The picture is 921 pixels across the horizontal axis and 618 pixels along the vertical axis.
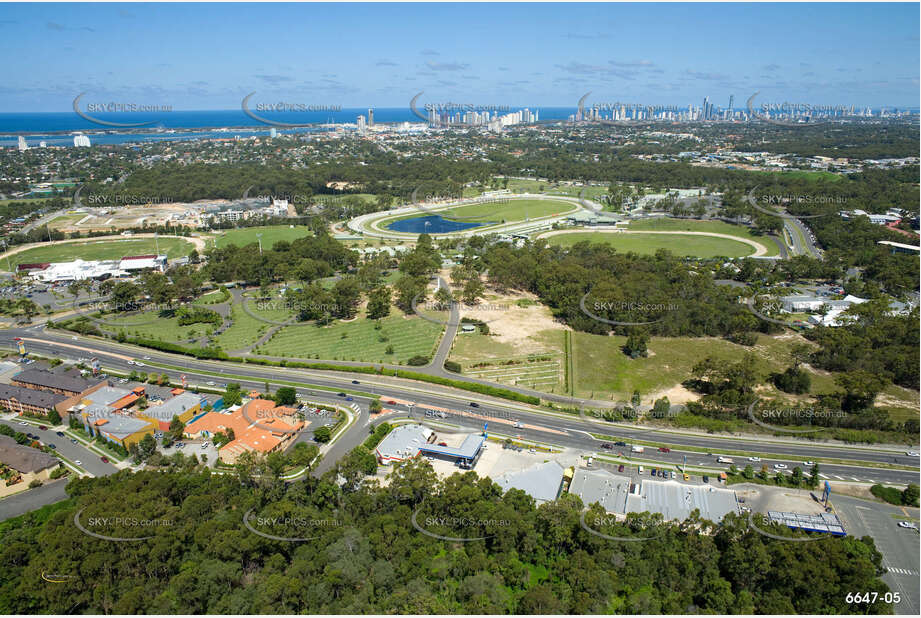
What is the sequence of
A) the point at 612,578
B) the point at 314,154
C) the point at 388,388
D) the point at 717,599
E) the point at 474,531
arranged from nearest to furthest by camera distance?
the point at 717,599 → the point at 612,578 → the point at 474,531 → the point at 388,388 → the point at 314,154

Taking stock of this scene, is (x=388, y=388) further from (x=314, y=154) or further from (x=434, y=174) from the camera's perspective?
(x=314, y=154)

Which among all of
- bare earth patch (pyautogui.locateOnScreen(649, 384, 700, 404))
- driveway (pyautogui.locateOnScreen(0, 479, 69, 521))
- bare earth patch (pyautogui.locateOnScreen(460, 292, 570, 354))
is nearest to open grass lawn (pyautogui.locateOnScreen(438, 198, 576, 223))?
bare earth patch (pyautogui.locateOnScreen(460, 292, 570, 354))

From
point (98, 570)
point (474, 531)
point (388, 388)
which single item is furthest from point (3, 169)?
point (474, 531)

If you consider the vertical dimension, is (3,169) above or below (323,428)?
above

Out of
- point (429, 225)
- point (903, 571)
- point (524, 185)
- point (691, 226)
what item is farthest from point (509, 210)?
point (903, 571)

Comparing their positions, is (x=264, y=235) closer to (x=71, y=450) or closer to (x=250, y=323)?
(x=250, y=323)

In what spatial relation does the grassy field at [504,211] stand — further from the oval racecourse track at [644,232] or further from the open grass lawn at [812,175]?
the open grass lawn at [812,175]
